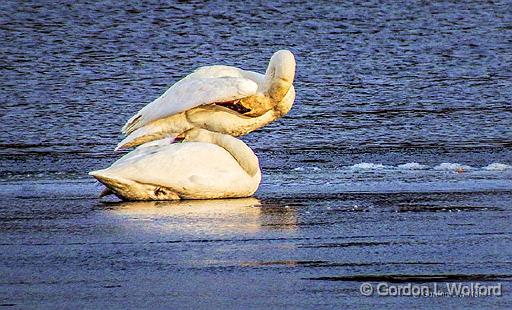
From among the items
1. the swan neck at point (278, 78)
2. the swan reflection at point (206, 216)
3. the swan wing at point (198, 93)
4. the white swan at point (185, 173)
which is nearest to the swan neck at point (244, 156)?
the white swan at point (185, 173)

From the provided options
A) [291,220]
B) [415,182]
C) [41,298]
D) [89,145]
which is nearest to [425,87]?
[89,145]

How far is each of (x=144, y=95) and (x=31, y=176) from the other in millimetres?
5160

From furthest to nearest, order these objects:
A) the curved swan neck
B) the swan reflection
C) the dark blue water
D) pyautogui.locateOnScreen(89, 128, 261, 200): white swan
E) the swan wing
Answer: the curved swan neck → the swan wing → pyautogui.locateOnScreen(89, 128, 261, 200): white swan → the swan reflection → the dark blue water

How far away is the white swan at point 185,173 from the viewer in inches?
443

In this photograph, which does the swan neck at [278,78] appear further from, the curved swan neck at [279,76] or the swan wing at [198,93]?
the swan wing at [198,93]

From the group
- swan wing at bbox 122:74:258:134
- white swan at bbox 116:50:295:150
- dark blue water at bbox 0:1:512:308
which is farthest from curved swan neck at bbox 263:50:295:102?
dark blue water at bbox 0:1:512:308

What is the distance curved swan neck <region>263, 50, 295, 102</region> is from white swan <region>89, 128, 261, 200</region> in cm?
72

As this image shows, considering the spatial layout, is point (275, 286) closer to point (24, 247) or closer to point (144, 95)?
point (24, 247)

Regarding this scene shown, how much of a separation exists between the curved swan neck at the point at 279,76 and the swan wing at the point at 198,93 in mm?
149

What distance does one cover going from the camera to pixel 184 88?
1226cm

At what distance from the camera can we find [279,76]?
12.1 m

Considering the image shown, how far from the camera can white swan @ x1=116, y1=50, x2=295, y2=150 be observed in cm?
1202

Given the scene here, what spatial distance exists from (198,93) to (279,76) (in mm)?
709

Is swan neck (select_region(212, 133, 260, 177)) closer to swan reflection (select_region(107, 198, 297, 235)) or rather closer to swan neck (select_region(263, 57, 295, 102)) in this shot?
swan reflection (select_region(107, 198, 297, 235))
